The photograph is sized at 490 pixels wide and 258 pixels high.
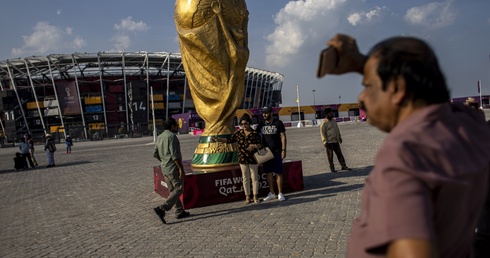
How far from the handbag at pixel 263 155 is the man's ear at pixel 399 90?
5.53 m

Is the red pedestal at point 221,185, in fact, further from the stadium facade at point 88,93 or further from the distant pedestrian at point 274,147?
the stadium facade at point 88,93

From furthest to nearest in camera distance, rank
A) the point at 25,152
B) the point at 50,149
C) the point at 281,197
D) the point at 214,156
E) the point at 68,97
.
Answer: the point at 68,97 < the point at 25,152 < the point at 50,149 < the point at 214,156 < the point at 281,197

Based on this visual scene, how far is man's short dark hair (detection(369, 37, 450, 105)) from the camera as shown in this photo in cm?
107

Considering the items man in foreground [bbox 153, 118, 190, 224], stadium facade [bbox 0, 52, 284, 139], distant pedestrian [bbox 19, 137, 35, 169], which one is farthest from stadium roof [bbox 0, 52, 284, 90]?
man in foreground [bbox 153, 118, 190, 224]

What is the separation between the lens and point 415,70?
1070mm

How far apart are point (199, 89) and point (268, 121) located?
1.93m

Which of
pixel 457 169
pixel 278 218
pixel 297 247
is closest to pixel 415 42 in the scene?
pixel 457 169

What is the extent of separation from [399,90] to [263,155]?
18.2 feet

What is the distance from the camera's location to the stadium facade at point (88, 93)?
46250 millimetres

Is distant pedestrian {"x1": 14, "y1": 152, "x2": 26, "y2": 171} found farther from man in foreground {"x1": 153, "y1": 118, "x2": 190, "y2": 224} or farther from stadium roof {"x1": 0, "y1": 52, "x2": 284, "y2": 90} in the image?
stadium roof {"x1": 0, "y1": 52, "x2": 284, "y2": 90}

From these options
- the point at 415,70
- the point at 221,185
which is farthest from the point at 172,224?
the point at 415,70

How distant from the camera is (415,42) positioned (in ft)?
3.67

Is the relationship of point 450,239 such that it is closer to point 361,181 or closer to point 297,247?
point 297,247

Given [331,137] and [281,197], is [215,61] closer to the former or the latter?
[281,197]
